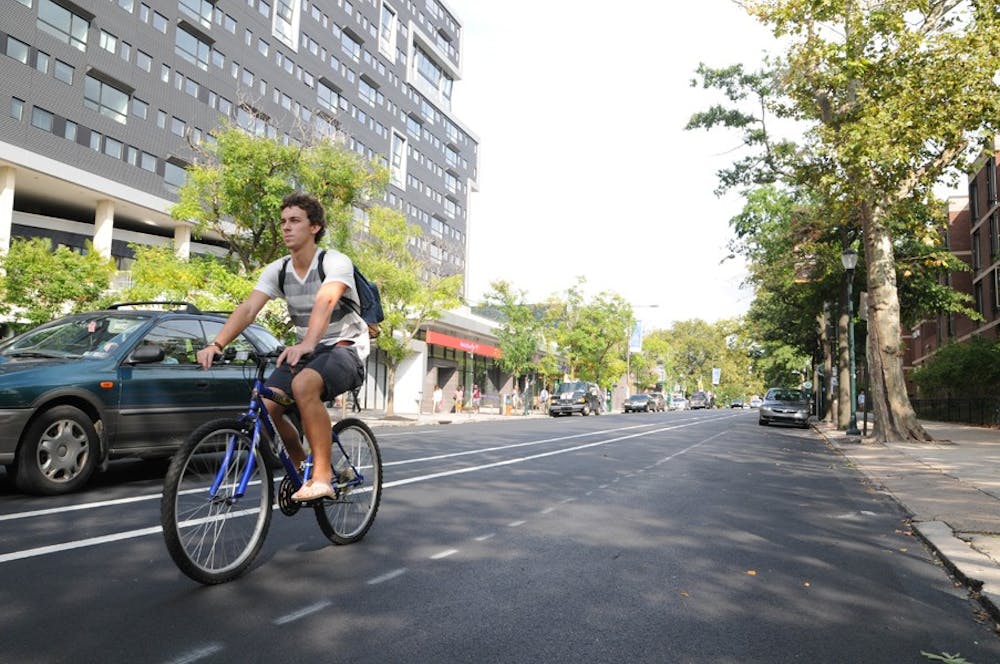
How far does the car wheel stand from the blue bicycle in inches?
119

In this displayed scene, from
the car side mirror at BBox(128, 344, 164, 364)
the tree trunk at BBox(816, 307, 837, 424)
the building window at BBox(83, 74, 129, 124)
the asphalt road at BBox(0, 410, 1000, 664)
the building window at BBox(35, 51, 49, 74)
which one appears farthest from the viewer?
the building window at BBox(83, 74, 129, 124)

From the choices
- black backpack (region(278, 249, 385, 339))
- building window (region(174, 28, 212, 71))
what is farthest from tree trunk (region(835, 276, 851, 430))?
building window (region(174, 28, 212, 71))

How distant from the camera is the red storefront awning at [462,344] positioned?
39.8 m

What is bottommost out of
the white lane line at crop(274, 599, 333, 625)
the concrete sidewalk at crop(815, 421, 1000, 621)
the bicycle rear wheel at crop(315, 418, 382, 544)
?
the white lane line at crop(274, 599, 333, 625)

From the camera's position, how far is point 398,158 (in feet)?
211

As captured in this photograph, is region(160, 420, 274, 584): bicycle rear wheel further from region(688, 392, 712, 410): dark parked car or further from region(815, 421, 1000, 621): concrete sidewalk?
region(688, 392, 712, 410): dark parked car

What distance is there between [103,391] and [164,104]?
124 ft

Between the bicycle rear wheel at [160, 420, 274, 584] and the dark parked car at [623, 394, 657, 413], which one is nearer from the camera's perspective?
the bicycle rear wheel at [160, 420, 274, 584]

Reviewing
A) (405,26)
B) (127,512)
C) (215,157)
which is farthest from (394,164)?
(127,512)

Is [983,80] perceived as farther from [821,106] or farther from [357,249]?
[357,249]

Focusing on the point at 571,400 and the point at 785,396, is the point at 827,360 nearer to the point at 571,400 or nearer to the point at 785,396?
the point at 785,396

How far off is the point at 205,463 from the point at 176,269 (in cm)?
1845

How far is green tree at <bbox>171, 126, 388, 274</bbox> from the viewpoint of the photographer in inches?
762

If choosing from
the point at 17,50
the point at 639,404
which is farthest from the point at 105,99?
the point at 639,404
